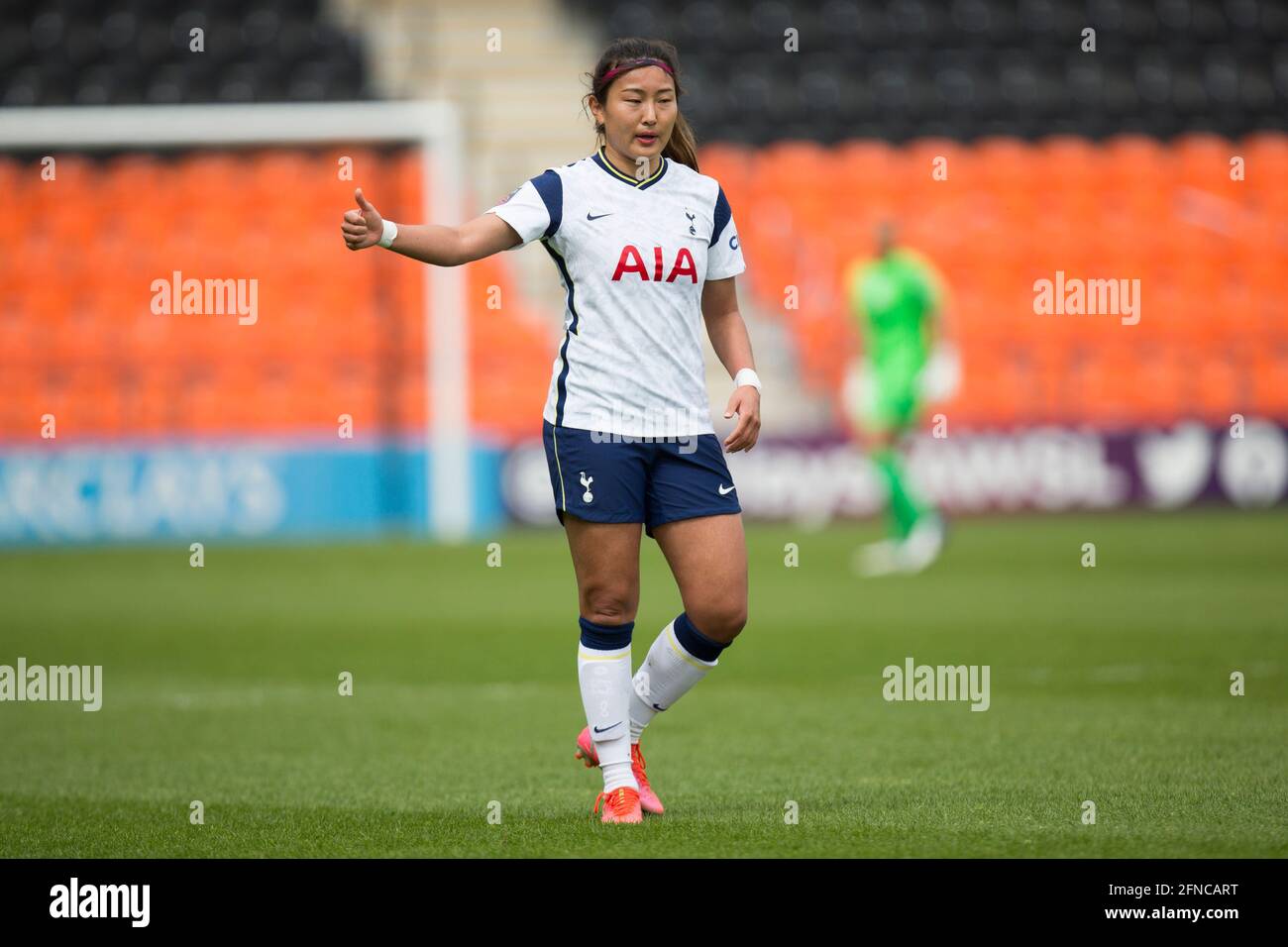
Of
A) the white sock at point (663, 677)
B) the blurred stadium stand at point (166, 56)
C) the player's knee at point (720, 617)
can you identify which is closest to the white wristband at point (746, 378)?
the player's knee at point (720, 617)

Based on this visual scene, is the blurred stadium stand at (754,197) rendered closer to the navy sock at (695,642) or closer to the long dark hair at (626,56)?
the navy sock at (695,642)

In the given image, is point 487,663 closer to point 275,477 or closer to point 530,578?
point 530,578

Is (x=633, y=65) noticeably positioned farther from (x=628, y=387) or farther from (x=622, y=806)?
(x=622, y=806)

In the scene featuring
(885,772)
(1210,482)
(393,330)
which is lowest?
(885,772)

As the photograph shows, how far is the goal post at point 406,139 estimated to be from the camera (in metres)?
15.6

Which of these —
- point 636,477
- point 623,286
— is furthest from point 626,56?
point 636,477

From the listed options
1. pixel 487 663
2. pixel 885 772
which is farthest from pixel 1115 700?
pixel 487 663

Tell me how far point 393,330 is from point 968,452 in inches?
222

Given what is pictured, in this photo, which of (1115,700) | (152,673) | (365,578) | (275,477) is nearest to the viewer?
(1115,700)

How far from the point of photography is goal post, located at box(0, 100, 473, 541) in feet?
51.3

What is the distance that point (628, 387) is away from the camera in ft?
15.6

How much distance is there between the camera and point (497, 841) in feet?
14.7

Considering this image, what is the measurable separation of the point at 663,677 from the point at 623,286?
44.5 inches

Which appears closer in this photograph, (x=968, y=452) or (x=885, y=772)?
(x=885, y=772)
